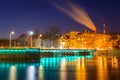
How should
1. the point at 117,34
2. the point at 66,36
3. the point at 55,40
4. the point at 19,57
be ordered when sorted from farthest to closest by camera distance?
the point at 66,36 → the point at 117,34 → the point at 55,40 → the point at 19,57

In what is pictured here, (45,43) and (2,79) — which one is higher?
(45,43)

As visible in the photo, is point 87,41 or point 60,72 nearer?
point 60,72

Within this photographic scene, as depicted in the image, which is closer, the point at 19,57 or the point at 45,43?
the point at 19,57

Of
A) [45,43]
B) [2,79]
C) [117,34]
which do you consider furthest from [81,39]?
[2,79]

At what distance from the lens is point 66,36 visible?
547ft

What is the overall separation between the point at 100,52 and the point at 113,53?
44.5 ft

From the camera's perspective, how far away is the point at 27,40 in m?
118

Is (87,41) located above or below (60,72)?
above

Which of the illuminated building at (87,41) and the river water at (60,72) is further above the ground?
the illuminated building at (87,41)

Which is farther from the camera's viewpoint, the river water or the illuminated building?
the illuminated building

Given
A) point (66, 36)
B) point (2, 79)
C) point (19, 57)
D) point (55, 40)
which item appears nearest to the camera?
point (2, 79)

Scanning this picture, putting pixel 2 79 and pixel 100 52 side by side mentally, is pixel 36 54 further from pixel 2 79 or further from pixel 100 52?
pixel 100 52

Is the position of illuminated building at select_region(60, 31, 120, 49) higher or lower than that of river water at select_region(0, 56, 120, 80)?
higher

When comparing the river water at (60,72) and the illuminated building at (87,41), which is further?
the illuminated building at (87,41)
